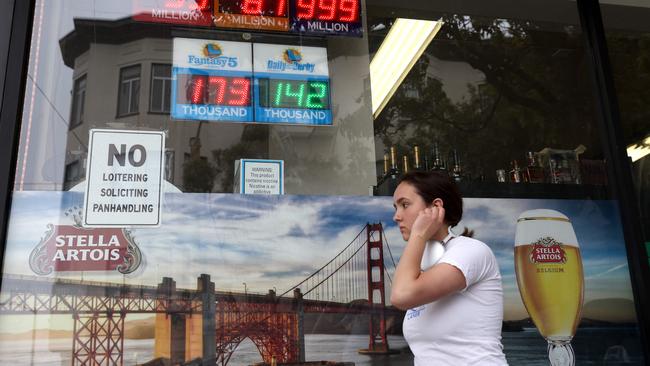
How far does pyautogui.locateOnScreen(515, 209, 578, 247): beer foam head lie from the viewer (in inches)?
133

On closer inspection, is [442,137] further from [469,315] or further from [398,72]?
[469,315]

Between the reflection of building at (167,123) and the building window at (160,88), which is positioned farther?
the building window at (160,88)

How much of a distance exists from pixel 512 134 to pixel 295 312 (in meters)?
2.00

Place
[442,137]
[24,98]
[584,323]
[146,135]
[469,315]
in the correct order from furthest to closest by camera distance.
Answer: [442,137] → [584,323] → [146,135] → [24,98] → [469,315]

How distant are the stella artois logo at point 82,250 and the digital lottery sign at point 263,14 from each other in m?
1.25

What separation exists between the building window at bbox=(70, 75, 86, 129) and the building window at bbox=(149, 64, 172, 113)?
34 centimetres

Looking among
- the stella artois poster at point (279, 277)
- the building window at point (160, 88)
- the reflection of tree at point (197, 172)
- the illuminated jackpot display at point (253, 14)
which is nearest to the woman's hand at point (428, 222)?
the stella artois poster at point (279, 277)

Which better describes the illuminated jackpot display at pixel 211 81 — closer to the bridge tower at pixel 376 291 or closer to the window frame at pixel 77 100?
the window frame at pixel 77 100

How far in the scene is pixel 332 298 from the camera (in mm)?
3096

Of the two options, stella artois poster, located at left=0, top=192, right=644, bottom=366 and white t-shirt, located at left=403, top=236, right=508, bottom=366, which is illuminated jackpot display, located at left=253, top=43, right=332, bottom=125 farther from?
white t-shirt, located at left=403, top=236, right=508, bottom=366

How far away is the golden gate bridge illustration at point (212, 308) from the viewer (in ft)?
8.63

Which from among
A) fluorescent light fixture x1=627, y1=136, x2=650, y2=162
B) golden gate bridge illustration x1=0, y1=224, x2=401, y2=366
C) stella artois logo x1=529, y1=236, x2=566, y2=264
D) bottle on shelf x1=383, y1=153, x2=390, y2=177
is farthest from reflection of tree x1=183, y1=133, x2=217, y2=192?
fluorescent light fixture x1=627, y1=136, x2=650, y2=162

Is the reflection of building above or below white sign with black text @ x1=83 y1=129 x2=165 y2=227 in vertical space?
above

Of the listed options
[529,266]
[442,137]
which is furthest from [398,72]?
[529,266]
